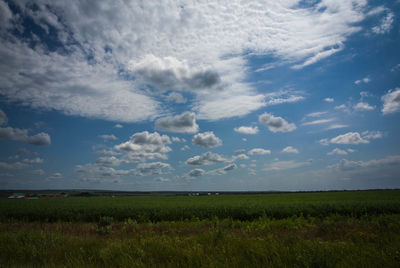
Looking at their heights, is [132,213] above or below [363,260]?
below

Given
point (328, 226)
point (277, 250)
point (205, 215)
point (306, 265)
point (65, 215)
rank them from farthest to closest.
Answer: point (65, 215)
point (205, 215)
point (328, 226)
point (277, 250)
point (306, 265)

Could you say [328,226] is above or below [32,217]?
above

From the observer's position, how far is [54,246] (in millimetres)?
7191

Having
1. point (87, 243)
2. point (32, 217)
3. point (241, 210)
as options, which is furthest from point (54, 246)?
point (32, 217)

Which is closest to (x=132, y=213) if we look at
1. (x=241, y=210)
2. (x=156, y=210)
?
(x=156, y=210)

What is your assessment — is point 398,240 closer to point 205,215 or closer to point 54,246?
point 54,246

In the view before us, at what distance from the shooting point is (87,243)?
732cm

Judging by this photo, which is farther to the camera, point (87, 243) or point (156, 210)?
point (156, 210)

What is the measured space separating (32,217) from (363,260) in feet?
90.6

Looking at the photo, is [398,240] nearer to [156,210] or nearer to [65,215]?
[156,210]

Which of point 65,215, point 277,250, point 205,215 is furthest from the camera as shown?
point 65,215

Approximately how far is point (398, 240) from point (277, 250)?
3516 millimetres

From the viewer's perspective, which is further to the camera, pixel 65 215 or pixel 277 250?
pixel 65 215

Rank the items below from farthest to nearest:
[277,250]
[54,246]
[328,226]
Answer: [328,226] < [54,246] < [277,250]
